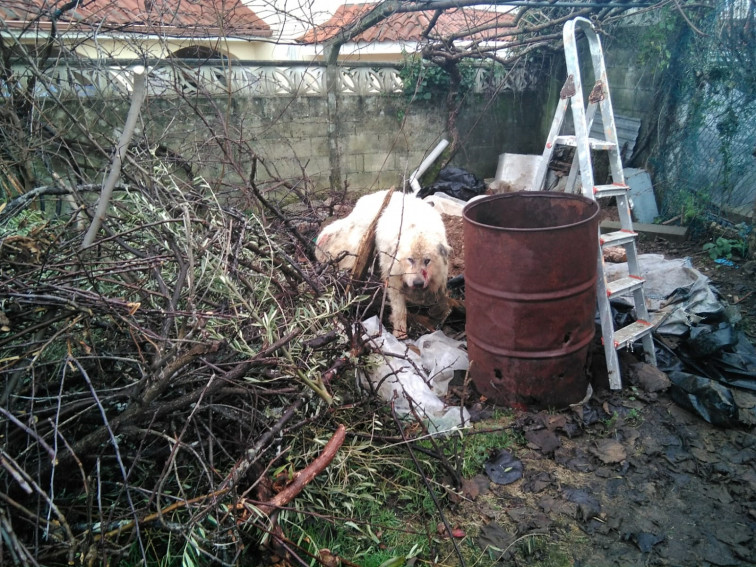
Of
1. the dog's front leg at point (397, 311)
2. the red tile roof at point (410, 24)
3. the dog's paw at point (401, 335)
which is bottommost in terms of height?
the dog's paw at point (401, 335)

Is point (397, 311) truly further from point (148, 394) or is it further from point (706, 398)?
point (148, 394)

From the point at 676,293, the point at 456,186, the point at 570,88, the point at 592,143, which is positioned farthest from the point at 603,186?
the point at 456,186

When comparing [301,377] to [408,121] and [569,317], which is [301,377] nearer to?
[569,317]

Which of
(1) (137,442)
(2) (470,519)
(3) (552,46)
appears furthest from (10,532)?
(3) (552,46)

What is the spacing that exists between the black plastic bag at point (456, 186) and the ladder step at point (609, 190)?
3.92 meters

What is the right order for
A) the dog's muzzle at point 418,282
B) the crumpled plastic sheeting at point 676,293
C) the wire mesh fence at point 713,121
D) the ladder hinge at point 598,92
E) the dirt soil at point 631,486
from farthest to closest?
the wire mesh fence at point 713,121 < the dog's muzzle at point 418,282 < the crumpled plastic sheeting at point 676,293 < the ladder hinge at point 598,92 < the dirt soil at point 631,486

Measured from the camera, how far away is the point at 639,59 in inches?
272

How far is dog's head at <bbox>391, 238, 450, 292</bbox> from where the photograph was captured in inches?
166

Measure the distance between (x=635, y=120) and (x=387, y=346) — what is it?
226 inches

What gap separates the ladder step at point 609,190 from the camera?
3584 millimetres

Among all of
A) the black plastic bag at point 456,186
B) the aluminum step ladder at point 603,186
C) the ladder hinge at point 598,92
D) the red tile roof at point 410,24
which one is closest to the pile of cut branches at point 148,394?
the aluminum step ladder at point 603,186

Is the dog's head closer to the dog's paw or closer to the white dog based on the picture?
the white dog

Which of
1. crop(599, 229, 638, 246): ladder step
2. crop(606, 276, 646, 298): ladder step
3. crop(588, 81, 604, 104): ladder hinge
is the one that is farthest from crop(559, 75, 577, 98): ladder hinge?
crop(606, 276, 646, 298): ladder step

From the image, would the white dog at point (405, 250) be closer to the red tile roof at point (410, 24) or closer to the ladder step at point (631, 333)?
the ladder step at point (631, 333)
